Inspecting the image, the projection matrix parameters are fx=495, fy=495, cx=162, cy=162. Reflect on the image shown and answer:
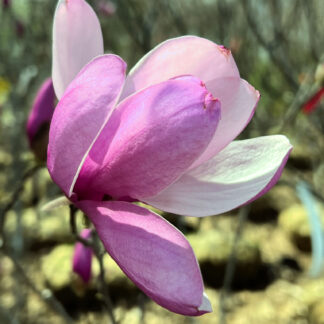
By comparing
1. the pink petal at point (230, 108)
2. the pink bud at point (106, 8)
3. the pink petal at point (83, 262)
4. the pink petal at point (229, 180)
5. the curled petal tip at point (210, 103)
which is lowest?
the pink bud at point (106, 8)

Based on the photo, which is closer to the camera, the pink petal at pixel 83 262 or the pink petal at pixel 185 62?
the pink petal at pixel 185 62

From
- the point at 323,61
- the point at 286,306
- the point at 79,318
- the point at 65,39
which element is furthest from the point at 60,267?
the point at 65,39

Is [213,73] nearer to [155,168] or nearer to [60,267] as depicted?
[155,168]

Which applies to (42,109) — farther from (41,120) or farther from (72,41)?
→ (72,41)

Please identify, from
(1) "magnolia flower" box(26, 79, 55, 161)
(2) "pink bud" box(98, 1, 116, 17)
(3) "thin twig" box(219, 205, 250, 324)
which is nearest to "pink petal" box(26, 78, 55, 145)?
(1) "magnolia flower" box(26, 79, 55, 161)

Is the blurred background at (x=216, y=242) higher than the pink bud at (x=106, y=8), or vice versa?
the pink bud at (x=106, y=8)

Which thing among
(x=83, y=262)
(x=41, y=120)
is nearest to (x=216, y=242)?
(x=83, y=262)

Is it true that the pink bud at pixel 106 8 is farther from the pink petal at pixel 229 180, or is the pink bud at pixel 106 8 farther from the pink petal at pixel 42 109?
the pink petal at pixel 229 180

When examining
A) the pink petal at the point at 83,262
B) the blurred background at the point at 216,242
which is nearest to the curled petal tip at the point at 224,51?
the pink petal at the point at 83,262
